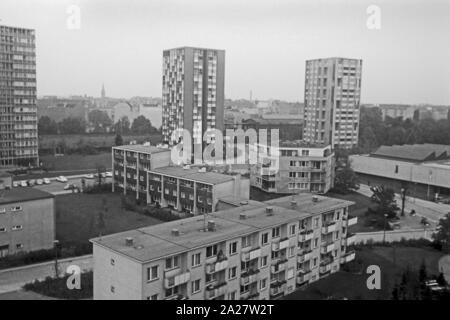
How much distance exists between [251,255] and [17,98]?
9.67m

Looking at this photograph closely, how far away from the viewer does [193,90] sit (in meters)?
13.1

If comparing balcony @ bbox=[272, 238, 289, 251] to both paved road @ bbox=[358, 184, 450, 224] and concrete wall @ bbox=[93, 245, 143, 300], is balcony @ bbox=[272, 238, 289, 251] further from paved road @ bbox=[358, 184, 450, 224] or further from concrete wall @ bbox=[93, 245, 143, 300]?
paved road @ bbox=[358, 184, 450, 224]

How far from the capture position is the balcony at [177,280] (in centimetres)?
324

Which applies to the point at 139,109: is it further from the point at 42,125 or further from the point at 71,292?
the point at 71,292

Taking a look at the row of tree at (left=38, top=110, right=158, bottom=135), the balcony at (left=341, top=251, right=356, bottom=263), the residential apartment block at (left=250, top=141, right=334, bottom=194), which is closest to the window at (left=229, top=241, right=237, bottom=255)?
the balcony at (left=341, top=251, right=356, bottom=263)

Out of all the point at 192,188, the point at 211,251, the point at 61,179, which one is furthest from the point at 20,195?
the point at 61,179

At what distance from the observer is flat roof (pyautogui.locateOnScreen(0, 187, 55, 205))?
537 cm

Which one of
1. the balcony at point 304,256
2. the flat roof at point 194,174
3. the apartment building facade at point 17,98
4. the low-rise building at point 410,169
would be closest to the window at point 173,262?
the balcony at point 304,256

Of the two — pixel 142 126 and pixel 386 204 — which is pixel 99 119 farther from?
pixel 386 204

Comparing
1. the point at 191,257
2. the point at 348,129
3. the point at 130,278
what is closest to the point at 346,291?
the point at 191,257

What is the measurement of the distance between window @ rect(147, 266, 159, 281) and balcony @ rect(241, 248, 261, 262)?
2.94 ft

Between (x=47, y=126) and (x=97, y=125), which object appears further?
(x=97, y=125)

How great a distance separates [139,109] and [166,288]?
17.7 metres

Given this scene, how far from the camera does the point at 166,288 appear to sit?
3.24 m
